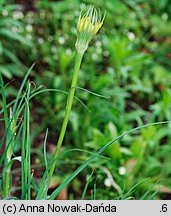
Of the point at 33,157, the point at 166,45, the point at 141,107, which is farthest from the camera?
the point at 166,45

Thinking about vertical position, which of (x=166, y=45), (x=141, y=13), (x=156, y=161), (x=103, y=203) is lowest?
(x=103, y=203)

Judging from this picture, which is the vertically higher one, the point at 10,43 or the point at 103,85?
the point at 10,43

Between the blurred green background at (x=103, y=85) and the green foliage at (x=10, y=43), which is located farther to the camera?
the green foliage at (x=10, y=43)

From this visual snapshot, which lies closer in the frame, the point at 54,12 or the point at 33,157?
the point at 33,157

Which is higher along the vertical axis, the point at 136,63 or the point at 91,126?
the point at 136,63

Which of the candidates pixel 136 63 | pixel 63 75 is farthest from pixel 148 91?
pixel 63 75

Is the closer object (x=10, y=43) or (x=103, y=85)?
(x=103, y=85)

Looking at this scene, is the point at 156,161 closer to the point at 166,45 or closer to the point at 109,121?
the point at 109,121

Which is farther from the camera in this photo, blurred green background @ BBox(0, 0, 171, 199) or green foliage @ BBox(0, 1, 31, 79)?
green foliage @ BBox(0, 1, 31, 79)
